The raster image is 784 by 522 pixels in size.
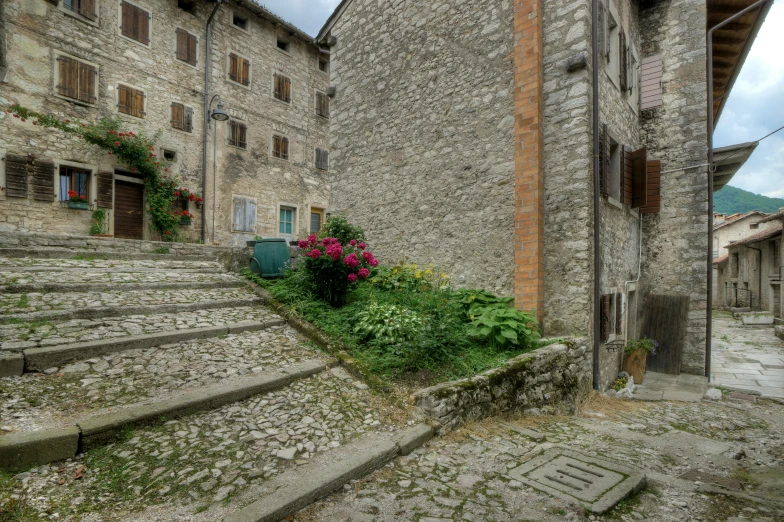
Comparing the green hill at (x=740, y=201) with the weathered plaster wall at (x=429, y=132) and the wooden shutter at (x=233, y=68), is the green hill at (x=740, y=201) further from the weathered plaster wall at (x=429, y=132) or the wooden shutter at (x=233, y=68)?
the weathered plaster wall at (x=429, y=132)

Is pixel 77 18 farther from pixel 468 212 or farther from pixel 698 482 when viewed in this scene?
pixel 698 482

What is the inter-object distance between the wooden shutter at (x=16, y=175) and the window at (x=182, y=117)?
4160 millimetres

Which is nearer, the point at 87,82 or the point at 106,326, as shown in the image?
the point at 106,326

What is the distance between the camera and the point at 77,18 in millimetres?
10922

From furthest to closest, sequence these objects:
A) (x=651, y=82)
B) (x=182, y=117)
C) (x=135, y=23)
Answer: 1. (x=182, y=117)
2. (x=135, y=23)
3. (x=651, y=82)

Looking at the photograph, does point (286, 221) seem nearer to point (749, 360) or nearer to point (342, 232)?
point (342, 232)

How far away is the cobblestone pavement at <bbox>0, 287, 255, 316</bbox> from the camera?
14.1 feet

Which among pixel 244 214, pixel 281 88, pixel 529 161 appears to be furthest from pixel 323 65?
pixel 529 161

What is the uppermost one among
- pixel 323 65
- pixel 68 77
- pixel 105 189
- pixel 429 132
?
pixel 323 65

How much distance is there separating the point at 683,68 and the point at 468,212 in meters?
5.63

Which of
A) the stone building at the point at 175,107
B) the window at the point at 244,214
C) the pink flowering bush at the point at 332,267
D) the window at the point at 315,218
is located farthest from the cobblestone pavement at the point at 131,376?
the window at the point at 315,218

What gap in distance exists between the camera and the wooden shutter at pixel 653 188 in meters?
7.67

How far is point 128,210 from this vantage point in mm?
12195

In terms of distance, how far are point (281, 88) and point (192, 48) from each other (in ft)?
11.1
